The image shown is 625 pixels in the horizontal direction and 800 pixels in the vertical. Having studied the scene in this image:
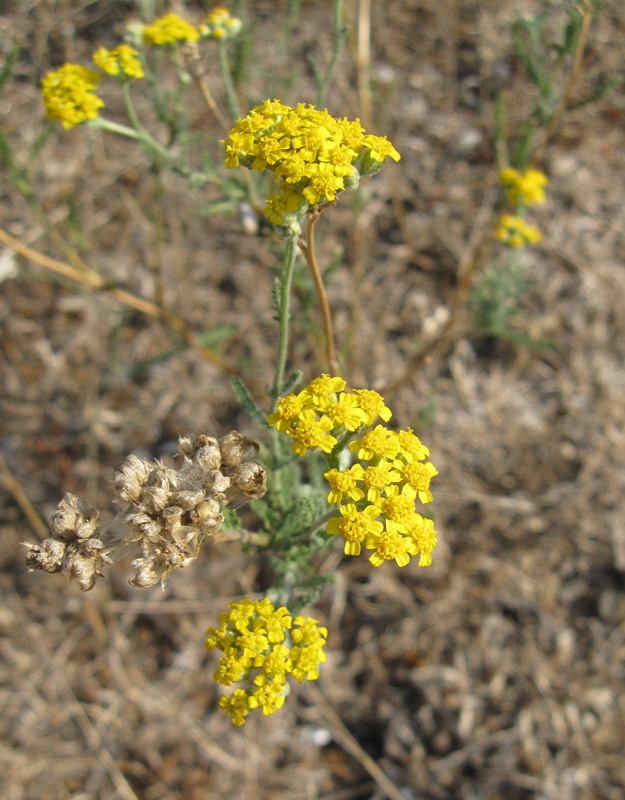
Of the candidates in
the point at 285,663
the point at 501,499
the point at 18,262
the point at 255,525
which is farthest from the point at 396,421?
the point at 18,262

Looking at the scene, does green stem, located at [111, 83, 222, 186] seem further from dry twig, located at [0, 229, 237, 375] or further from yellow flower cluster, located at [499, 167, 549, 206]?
yellow flower cluster, located at [499, 167, 549, 206]

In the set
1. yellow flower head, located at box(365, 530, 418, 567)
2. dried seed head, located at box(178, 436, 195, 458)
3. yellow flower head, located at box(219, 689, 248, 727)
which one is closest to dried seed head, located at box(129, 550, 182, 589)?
dried seed head, located at box(178, 436, 195, 458)

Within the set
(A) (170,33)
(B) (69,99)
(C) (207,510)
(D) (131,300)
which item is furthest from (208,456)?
(D) (131,300)

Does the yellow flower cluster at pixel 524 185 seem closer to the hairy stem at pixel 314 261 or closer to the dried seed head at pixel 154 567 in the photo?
the hairy stem at pixel 314 261

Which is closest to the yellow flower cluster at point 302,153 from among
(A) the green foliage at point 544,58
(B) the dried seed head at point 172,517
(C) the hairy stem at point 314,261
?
(C) the hairy stem at point 314,261

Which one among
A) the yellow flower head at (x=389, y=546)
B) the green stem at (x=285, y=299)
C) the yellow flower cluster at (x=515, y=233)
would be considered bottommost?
the yellow flower cluster at (x=515, y=233)

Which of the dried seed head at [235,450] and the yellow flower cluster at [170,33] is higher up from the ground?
the yellow flower cluster at [170,33]

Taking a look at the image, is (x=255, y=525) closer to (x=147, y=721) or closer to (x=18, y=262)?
(x=147, y=721)

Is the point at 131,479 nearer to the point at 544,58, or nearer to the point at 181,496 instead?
the point at 181,496
